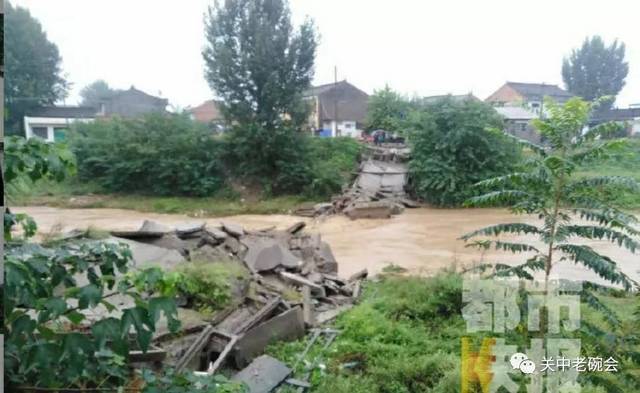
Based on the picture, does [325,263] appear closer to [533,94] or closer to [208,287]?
[208,287]

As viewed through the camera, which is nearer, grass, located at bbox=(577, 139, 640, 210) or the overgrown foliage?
grass, located at bbox=(577, 139, 640, 210)

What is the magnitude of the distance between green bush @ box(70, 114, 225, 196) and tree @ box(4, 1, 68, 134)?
8733 mm

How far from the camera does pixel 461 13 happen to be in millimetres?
1815

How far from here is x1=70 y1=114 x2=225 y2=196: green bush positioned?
11.1 m

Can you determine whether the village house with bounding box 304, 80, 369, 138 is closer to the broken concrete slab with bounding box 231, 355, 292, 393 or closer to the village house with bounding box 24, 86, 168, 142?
the village house with bounding box 24, 86, 168, 142

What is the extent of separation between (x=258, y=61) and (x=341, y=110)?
6509 millimetres

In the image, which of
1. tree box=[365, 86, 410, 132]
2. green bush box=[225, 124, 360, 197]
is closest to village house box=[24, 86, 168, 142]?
green bush box=[225, 124, 360, 197]

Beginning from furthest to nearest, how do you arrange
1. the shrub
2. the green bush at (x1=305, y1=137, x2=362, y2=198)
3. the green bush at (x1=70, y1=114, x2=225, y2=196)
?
the green bush at (x1=305, y1=137, x2=362, y2=198)
the shrub
the green bush at (x1=70, y1=114, x2=225, y2=196)

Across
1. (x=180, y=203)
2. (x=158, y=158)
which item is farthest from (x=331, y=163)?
(x=158, y=158)

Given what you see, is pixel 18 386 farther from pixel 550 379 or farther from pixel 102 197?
pixel 102 197

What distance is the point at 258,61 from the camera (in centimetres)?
1055

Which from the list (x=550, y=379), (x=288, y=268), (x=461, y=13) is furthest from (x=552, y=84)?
(x=288, y=268)

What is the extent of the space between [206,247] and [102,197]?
7875 mm

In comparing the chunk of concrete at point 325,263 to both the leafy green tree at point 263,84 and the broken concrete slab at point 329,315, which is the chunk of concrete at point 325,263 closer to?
the broken concrete slab at point 329,315
